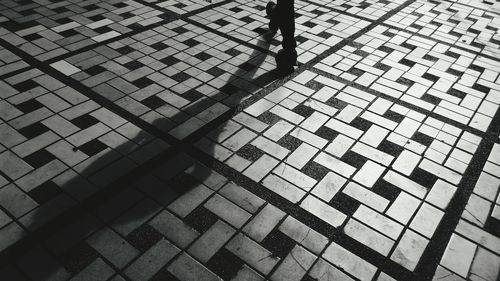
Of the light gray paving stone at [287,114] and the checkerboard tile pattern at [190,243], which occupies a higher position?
the light gray paving stone at [287,114]

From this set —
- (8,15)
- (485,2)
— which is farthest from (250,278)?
(485,2)

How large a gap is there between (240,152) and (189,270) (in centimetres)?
127

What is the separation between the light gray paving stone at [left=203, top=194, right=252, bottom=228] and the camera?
9.52 feet

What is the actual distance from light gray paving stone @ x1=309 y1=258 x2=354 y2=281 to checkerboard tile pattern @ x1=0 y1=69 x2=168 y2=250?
5.66ft

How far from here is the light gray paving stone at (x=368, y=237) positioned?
2.78 meters

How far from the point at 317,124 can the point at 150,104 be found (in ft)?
5.81

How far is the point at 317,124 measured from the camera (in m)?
3.92

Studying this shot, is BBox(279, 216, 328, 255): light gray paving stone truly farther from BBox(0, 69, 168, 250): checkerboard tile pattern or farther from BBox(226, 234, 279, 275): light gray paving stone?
BBox(0, 69, 168, 250): checkerboard tile pattern

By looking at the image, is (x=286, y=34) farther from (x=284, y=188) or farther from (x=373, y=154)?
(x=284, y=188)

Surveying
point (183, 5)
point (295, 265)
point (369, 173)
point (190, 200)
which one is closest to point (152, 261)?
point (190, 200)

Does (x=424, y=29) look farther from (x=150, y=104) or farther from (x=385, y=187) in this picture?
(x=150, y=104)

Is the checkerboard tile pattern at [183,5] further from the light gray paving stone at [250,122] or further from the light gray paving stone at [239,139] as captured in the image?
the light gray paving stone at [239,139]

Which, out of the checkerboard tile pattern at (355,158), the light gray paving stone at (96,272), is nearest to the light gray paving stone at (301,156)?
the checkerboard tile pattern at (355,158)

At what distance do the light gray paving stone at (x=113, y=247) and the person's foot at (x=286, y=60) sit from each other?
2.84 meters
